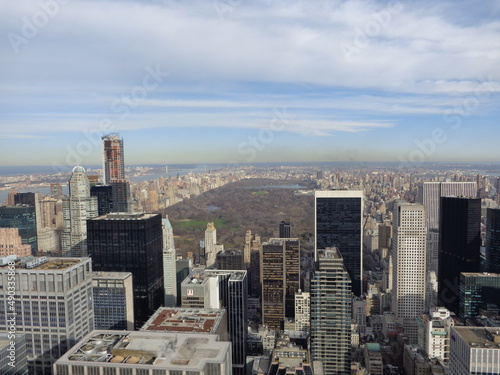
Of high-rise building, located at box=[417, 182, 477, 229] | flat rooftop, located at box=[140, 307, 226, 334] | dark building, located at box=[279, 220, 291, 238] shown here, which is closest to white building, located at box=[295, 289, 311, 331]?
dark building, located at box=[279, 220, 291, 238]

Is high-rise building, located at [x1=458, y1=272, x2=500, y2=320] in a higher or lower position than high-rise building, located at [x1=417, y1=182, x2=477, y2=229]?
lower

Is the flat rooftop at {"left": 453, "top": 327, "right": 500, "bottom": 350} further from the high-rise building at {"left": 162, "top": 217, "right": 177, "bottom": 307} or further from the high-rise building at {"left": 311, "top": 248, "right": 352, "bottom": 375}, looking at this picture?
the high-rise building at {"left": 162, "top": 217, "right": 177, "bottom": 307}

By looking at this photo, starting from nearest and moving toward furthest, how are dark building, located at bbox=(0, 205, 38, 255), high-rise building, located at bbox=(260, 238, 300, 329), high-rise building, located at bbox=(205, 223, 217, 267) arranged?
high-rise building, located at bbox=(205, 223, 217, 267) → dark building, located at bbox=(0, 205, 38, 255) → high-rise building, located at bbox=(260, 238, 300, 329)

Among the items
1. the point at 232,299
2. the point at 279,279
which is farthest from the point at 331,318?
the point at 279,279

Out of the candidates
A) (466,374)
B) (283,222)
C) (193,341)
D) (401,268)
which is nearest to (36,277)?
(193,341)

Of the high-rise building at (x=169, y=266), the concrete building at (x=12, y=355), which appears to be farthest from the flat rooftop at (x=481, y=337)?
the high-rise building at (x=169, y=266)

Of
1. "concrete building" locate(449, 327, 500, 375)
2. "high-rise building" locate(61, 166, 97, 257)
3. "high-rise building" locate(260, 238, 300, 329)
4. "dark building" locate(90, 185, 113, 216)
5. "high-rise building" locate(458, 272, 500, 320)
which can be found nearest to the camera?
"concrete building" locate(449, 327, 500, 375)

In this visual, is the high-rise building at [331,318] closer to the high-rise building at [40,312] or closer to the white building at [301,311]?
the white building at [301,311]

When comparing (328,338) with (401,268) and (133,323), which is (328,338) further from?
(401,268)
